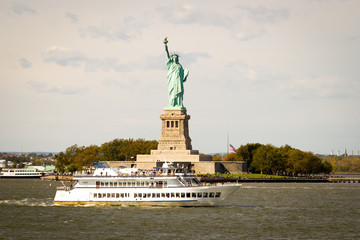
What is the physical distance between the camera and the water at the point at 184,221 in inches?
2248

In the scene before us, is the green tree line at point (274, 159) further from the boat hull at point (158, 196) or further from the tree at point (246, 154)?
the boat hull at point (158, 196)

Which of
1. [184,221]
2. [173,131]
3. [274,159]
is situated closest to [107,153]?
[173,131]

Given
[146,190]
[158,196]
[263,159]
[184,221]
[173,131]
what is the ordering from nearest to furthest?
[184,221], [158,196], [146,190], [173,131], [263,159]

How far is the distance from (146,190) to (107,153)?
4328 inches

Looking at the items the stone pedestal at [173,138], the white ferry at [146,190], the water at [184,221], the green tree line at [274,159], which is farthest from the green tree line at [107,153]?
the white ferry at [146,190]

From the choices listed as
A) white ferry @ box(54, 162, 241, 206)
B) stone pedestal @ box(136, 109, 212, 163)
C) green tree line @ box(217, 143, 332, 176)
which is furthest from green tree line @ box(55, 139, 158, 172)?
white ferry @ box(54, 162, 241, 206)

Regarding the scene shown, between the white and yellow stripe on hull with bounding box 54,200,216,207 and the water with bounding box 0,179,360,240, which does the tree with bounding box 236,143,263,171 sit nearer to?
the water with bounding box 0,179,360,240

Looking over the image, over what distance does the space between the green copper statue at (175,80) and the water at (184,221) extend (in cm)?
7181

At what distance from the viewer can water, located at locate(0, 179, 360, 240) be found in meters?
57.1

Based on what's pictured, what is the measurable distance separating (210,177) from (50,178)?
61547 mm

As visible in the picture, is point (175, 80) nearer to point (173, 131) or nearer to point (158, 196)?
point (173, 131)

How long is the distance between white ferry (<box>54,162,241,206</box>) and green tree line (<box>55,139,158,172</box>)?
98.1 m

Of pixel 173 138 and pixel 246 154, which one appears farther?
pixel 246 154

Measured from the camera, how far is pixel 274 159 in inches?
6831
